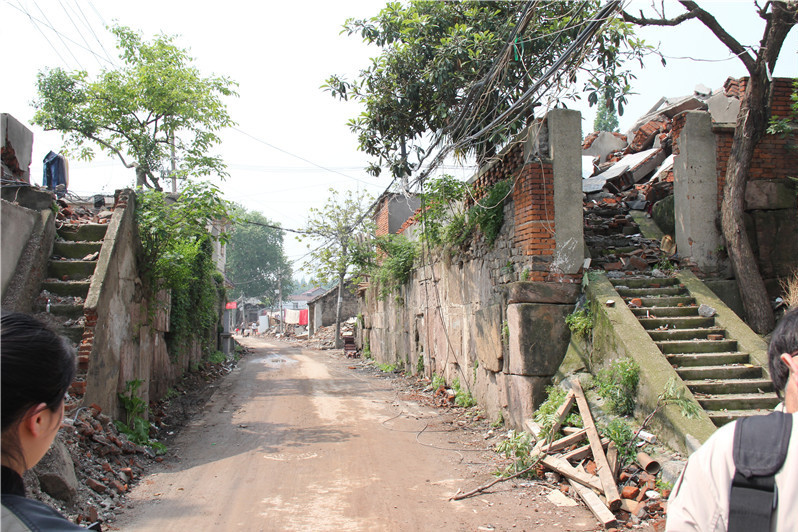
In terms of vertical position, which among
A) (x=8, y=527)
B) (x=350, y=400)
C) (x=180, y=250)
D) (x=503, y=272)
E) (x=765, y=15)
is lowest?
(x=350, y=400)

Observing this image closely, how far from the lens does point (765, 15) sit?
6.95m

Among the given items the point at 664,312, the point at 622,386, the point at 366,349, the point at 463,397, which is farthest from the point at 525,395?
the point at 366,349

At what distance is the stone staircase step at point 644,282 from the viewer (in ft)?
24.3

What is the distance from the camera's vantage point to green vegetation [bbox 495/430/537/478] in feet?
19.3

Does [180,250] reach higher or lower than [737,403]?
higher

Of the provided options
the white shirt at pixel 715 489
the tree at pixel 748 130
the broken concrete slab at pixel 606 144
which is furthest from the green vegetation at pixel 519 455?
the broken concrete slab at pixel 606 144

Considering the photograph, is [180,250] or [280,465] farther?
[180,250]

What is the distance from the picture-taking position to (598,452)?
17.2 feet

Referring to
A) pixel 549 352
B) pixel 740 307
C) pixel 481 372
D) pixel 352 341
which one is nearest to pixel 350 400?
pixel 481 372

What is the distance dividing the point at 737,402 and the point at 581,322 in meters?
1.97

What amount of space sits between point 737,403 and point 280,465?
17.1 ft

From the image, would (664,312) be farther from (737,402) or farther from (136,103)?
(136,103)

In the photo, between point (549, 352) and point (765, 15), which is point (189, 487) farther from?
point (765, 15)

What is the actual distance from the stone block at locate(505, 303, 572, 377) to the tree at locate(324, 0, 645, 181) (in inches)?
113
